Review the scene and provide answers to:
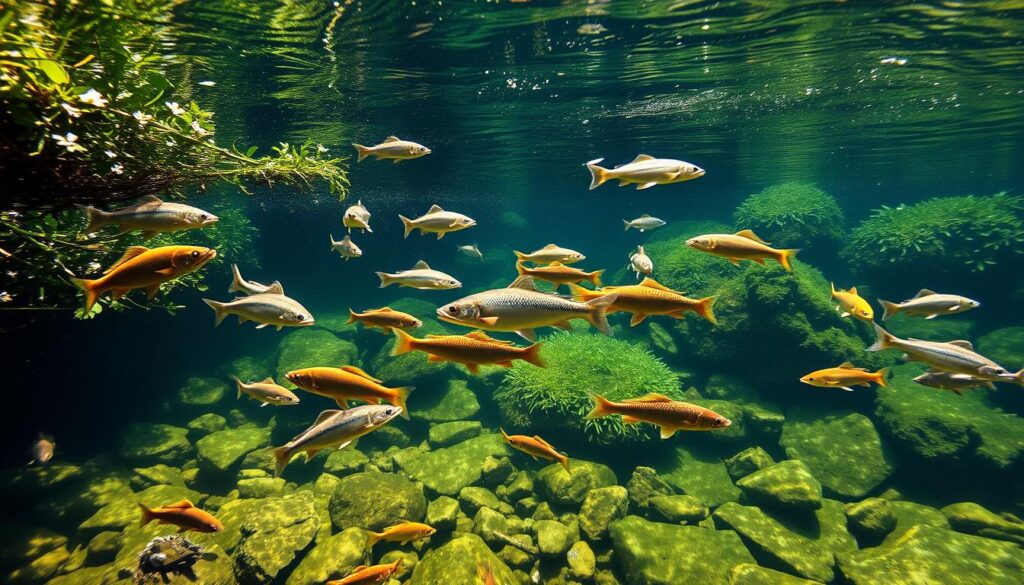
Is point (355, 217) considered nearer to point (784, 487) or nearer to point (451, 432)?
point (451, 432)

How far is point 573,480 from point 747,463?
4.30 meters

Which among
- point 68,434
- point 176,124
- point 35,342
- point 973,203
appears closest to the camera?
point 176,124

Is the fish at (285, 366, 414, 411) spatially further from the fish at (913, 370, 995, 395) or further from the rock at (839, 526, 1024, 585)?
the rock at (839, 526, 1024, 585)

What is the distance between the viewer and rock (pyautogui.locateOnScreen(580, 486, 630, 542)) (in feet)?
22.5

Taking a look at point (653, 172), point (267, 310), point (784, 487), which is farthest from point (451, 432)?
point (653, 172)

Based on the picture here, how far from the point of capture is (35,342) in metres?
9.31

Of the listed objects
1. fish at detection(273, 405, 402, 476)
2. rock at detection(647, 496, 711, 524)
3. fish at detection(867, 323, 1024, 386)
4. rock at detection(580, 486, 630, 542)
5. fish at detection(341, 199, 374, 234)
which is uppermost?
fish at detection(341, 199, 374, 234)

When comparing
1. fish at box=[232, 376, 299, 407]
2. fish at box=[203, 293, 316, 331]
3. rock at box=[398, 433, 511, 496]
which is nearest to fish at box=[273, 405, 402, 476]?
fish at box=[203, 293, 316, 331]

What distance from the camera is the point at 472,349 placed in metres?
3.27

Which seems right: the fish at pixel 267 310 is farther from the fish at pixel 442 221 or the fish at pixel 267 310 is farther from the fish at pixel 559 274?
the fish at pixel 559 274

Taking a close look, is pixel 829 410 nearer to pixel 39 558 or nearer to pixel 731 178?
pixel 39 558

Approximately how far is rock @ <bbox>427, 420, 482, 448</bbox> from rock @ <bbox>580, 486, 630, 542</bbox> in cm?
368

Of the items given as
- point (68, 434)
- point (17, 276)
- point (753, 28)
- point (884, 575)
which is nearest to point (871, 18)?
point (753, 28)

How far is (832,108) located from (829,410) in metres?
14.2
